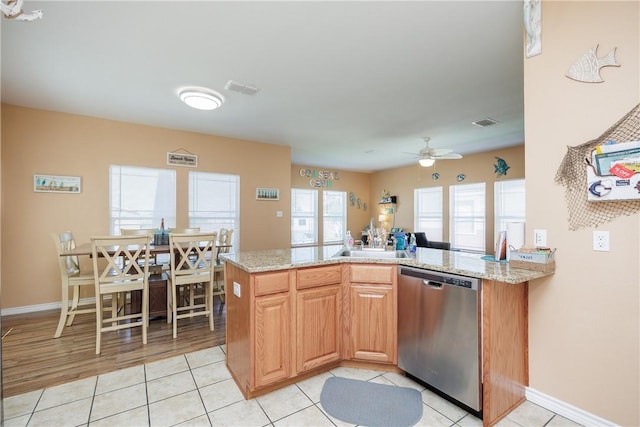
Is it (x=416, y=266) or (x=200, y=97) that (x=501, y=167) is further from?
(x=200, y=97)

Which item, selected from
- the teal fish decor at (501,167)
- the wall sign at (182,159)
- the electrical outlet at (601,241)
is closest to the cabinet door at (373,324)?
the electrical outlet at (601,241)

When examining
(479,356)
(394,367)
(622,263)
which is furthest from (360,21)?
(394,367)

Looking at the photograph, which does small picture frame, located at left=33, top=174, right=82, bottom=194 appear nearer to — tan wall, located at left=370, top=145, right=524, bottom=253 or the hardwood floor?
the hardwood floor

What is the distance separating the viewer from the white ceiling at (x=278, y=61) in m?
2.09

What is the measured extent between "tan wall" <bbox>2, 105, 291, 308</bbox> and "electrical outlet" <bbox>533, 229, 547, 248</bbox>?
4653 millimetres

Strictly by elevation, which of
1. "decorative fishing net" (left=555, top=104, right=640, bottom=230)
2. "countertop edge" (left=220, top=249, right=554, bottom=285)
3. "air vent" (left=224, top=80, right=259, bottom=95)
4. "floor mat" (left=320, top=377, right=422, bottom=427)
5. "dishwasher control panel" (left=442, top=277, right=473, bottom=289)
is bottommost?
"floor mat" (left=320, top=377, right=422, bottom=427)

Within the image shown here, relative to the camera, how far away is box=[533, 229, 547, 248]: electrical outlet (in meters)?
1.92

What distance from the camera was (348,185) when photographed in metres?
8.98

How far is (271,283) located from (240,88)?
231 centimetres

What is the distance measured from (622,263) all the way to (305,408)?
6.77 feet

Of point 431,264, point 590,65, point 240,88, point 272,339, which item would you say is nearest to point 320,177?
point 240,88

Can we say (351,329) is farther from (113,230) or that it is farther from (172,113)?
(113,230)

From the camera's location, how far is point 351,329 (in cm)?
238

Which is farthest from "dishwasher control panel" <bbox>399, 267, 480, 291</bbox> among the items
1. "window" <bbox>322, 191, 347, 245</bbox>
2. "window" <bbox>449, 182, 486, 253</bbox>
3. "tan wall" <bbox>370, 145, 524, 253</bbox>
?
"window" <bbox>322, 191, 347, 245</bbox>
